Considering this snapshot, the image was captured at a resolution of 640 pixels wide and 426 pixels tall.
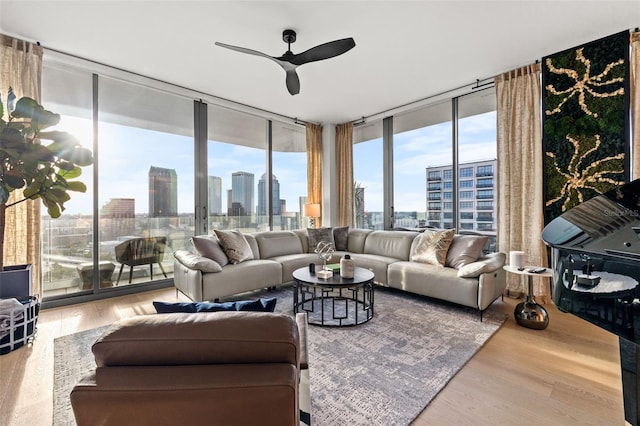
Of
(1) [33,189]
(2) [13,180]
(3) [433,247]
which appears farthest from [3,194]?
(3) [433,247]

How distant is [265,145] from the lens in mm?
5398

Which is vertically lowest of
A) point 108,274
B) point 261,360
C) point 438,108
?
point 108,274

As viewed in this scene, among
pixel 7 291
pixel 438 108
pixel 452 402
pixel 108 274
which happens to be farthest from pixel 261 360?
pixel 438 108

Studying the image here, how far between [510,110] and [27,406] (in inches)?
206

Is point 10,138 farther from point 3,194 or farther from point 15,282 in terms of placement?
point 15,282

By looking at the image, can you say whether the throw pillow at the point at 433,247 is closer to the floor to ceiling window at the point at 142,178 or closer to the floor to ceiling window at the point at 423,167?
the floor to ceiling window at the point at 423,167

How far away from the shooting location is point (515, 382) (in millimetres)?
1892

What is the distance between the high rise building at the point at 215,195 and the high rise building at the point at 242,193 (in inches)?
9.0

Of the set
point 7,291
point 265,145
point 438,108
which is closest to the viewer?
point 7,291

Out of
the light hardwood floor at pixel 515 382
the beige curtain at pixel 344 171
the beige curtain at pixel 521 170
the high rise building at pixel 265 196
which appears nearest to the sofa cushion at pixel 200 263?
the light hardwood floor at pixel 515 382

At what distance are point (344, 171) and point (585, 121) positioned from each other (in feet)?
12.1

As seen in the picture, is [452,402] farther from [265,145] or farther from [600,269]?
[265,145]

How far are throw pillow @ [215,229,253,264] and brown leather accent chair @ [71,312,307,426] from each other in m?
2.82

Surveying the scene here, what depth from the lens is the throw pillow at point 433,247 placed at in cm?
355
